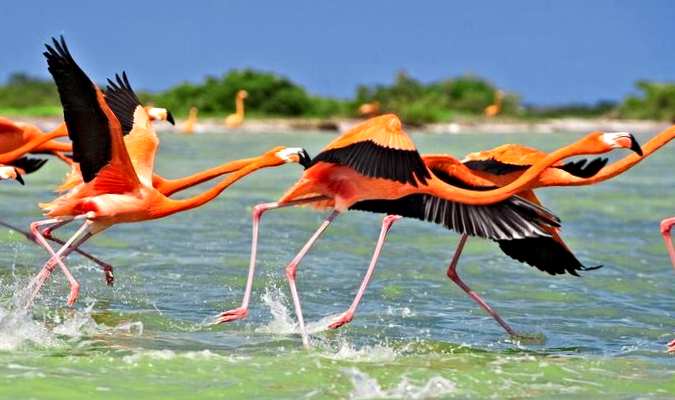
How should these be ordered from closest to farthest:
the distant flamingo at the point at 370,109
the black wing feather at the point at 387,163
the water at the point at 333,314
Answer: the water at the point at 333,314 < the black wing feather at the point at 387,163 < the distant flamingo at the point at 370,109

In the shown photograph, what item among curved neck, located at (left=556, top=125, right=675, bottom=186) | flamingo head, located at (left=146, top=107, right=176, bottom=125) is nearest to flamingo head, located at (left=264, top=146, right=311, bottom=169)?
curved neck, located at (left=556, top=125, right=675, bottom=186)

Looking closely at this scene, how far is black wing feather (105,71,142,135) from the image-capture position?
8427mm

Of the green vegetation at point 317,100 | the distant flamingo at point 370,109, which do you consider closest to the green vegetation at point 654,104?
the green vegetation at point 317,100

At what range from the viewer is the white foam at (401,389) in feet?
18.4

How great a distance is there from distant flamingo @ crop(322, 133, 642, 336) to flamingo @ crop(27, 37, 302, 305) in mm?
961

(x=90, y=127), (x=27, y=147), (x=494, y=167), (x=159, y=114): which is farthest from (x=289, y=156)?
(x=27, y=147)

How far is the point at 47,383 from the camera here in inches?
221

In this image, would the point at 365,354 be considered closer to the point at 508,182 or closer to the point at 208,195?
the point at 208,195

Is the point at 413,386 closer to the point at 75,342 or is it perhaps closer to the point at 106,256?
the point at 75,342

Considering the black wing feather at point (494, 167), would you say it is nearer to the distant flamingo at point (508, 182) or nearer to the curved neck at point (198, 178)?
the distant flamingo at point (508, 182)

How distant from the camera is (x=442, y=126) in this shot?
51188 mm

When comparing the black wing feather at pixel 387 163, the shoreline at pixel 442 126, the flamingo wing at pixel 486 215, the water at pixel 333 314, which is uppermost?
the black wing feather at pixel 387 163

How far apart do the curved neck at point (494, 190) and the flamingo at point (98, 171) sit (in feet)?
2.64

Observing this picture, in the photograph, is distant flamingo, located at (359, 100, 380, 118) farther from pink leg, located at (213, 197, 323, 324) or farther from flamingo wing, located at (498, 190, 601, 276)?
pink leg, located at (213, 197, 323, 324)
